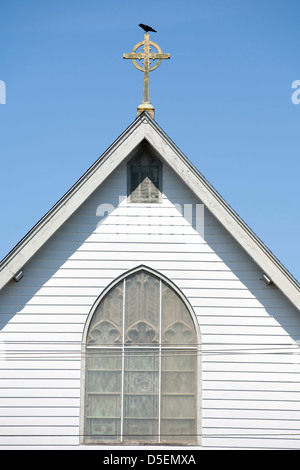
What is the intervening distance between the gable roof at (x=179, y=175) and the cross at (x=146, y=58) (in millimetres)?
754

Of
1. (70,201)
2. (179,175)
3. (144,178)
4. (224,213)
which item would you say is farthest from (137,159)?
(224,213)

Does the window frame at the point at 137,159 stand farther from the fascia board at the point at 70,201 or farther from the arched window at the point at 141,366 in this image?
the arched window at the point at 141,366

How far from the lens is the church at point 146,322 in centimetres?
1238

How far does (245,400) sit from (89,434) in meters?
2.71

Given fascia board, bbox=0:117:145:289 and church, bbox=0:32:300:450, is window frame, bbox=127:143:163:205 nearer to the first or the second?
church, bbox=0:32:300:450

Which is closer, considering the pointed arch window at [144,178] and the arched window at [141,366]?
the arched window at [141,366]

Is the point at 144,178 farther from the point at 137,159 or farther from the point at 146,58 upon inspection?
the point at 146,58

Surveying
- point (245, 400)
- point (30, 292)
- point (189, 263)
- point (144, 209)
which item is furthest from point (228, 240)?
point (30, 292)

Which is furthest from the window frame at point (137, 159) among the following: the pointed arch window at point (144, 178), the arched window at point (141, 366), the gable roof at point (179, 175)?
the arched window at point (141, 366)

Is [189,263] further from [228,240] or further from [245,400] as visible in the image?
[245,400]

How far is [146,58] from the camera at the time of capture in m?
13.9

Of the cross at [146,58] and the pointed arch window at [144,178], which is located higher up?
the cross at [146,58]
